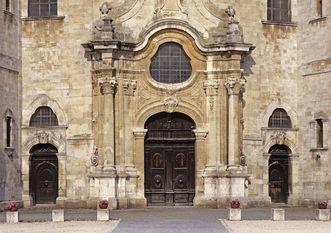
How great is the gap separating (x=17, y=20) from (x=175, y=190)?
1181 cm

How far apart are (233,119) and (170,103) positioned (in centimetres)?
329

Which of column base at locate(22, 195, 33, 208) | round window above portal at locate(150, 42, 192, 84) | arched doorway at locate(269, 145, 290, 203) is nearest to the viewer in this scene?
column base at locate(22, 195, 33, 208)

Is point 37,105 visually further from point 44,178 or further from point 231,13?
point 231,13

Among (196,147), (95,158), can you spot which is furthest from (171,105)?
(95,158)

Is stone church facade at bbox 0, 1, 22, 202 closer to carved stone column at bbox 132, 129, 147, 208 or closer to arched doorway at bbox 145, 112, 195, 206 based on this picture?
carved stone column at bbox 132, 129, 147, 208

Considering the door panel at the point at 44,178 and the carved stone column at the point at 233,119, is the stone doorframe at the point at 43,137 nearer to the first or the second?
the door panel at the point at 44,178

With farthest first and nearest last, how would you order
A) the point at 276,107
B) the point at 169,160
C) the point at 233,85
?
1. the point at 276,107
2. the point at 169,160
3. the point at 233,85

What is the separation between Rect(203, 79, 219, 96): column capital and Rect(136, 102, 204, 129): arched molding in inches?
43.9

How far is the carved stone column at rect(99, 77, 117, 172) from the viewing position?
161ft

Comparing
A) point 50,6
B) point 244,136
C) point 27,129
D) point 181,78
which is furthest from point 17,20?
point 244,136

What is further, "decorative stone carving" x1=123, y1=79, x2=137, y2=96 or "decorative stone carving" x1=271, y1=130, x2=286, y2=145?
"decorative stone carving" x1=271, y1=130, x2=286, y2=145

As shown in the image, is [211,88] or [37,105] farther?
[37,105]

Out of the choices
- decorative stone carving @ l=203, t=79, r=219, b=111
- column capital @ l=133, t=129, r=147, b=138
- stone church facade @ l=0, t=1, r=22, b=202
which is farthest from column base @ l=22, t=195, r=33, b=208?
decorative stone carving @ l=203, t=79, r=219, b=111

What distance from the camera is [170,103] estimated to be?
50.3 m
